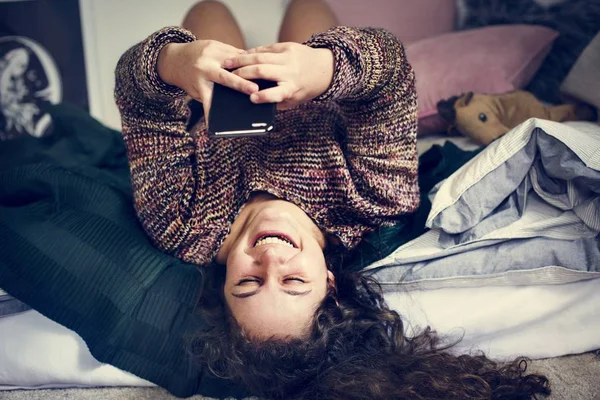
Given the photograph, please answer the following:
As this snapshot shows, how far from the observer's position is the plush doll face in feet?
4.32

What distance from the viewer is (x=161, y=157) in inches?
39.9

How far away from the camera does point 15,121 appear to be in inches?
73.5

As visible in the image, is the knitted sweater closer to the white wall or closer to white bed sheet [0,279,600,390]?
white bed sheet [0,279,600,390]

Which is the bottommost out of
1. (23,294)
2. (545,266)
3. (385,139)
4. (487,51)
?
(23,294)

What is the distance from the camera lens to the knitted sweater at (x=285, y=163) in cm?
98

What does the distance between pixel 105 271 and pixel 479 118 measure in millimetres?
957

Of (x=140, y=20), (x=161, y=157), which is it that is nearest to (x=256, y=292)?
(x=161, y=157)

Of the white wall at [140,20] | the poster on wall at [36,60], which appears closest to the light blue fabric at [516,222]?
the white wall at [140,20]

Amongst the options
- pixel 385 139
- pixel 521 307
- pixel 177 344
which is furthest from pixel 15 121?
pixel 521 307

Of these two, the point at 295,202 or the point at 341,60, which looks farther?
the point at 295,202

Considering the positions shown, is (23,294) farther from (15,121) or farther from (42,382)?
(15,121)

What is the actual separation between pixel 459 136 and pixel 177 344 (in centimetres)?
94

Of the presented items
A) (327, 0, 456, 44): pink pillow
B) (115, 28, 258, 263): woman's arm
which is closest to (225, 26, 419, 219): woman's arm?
(115, 28, 258, 263): woman's arm

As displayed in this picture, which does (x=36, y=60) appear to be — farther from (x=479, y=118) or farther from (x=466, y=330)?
(x=466, y=330)
